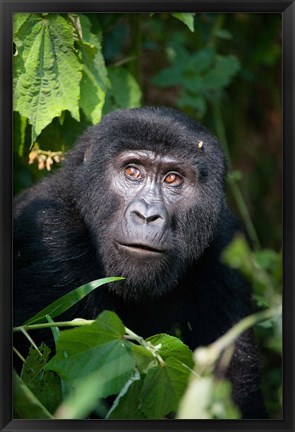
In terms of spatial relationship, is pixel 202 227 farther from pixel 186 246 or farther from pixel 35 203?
pixel 35 203

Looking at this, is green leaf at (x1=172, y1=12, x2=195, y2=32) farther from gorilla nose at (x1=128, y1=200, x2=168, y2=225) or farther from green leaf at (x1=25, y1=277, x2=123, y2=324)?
green leaf at (x1=25, y1=277, x2=123, y2=324)

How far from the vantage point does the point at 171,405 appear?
3842mm

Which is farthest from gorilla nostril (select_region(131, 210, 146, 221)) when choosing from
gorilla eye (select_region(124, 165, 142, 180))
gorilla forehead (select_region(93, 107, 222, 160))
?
gorilla forehead (select_region(93, 107, 222, 160))

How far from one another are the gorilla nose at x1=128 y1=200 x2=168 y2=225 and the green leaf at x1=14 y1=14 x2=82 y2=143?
2.61 ft

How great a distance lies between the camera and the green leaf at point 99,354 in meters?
3.51

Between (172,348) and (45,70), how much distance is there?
198 centimetres

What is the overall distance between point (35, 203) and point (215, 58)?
333cm

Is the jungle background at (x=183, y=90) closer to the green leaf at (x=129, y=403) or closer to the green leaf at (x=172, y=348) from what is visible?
the green leaf at (x=172, y=348)

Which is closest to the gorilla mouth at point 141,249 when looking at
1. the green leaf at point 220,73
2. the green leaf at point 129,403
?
the green leaf at point 129,403

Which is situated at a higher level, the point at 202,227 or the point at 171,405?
the point at 202,227

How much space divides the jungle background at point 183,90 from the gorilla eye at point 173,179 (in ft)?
2.14

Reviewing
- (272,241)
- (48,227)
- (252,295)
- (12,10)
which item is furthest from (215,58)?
(12,10)

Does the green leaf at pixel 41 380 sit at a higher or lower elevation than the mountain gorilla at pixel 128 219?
lower

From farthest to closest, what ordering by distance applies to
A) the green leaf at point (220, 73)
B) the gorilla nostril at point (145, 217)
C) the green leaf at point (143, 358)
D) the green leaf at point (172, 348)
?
1. the green leaf at point (220, 73)
2. the gorilla nostril at point (145, 217)
3. the green leaf at point (172, 348)
4. the green leaf at point (143, 358)
